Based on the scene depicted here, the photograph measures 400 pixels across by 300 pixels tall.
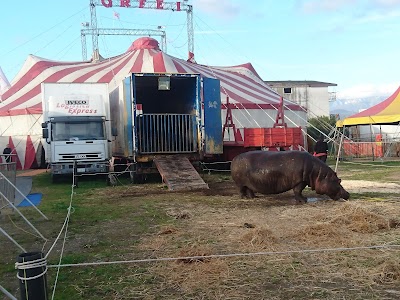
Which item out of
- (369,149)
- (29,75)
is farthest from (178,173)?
(369,149)

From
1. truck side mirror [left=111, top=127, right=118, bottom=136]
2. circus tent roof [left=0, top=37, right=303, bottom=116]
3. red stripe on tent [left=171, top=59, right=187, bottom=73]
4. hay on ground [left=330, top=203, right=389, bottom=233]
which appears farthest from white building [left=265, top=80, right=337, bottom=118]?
hay on ground [left=330, top=203, right=389, bottom=233]

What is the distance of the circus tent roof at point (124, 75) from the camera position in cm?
2275

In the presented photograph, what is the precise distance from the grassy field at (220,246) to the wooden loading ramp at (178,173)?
1561 mm

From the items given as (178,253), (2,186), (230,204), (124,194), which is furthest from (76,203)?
(178,253)

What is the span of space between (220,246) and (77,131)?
1111 cm

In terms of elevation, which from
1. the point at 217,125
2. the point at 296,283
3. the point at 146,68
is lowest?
the point at 296,283

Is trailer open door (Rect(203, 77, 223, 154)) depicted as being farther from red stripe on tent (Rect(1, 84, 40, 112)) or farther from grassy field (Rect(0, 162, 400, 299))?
red stripe on tent (Rect(1, 84, 40, 112))

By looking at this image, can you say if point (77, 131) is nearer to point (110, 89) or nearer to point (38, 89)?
point (110, 89)

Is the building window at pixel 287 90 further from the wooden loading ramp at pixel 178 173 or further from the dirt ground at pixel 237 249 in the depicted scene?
the dirt ground at pixel 237 249

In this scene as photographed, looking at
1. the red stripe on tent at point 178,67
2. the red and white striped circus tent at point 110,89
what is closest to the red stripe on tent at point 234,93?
the red and white striped circus tent at point 110,89

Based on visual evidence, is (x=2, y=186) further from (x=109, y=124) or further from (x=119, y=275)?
(x=109, y=124)

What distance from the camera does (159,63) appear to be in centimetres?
2309

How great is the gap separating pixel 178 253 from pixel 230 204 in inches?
168

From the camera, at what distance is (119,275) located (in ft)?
16.4
